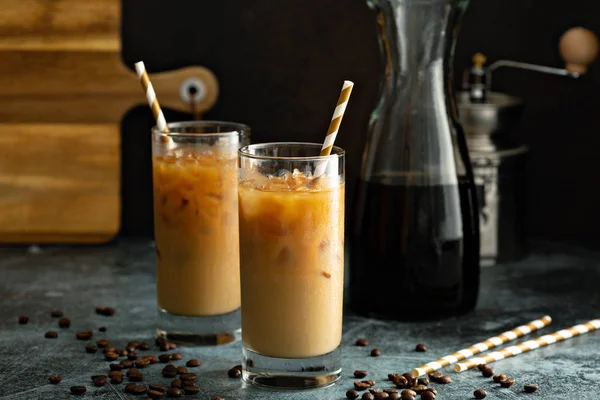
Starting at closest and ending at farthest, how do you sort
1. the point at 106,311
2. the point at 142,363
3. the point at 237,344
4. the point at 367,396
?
the point at 367,396, the point at 142,363, the point at 237,344, the point at 106,311

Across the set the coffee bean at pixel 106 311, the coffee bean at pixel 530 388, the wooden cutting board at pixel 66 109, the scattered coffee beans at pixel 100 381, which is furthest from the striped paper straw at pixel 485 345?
the wooden cutting board at pixel 66 109

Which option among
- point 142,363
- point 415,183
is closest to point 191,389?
point 142,363

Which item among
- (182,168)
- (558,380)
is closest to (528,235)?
(558,380)

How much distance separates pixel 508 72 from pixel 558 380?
0.90 metres

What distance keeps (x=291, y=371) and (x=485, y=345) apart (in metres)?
0.32

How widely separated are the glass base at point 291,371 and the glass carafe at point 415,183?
0.90ft

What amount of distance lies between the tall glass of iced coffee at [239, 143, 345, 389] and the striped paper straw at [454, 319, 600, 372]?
0.19 metres

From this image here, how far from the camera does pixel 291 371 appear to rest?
4.14 ft

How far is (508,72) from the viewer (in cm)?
204

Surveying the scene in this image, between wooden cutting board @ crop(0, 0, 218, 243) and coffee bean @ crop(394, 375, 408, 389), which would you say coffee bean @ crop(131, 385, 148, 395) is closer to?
coffee bean @ crop(394, 375, 408, 389)

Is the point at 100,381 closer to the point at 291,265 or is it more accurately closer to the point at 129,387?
the point at 129,387

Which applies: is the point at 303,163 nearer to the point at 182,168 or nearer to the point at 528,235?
the point at 182,168

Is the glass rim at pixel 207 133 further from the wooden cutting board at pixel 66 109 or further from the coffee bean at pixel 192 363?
the wooden cutting board at pixel 66 109

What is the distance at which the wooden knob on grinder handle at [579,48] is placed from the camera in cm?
191
